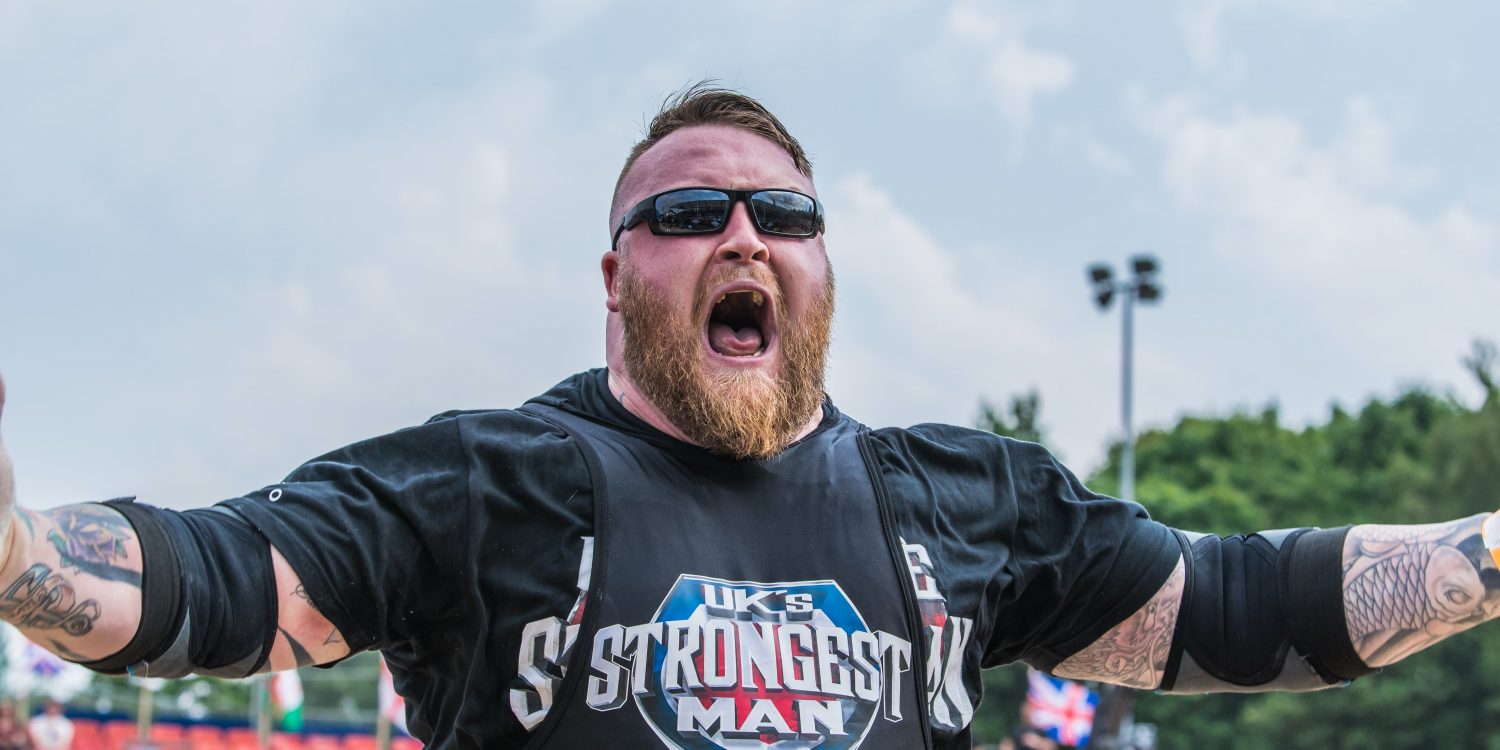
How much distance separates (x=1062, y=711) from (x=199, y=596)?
877 inches

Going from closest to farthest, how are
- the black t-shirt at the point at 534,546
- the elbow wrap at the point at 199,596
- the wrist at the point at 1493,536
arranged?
the elbow wrap at the point at 199,596, the black t-shirt at the point at 534,546, the wrist at the point at 1493,536

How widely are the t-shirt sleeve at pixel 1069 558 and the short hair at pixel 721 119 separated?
87cm

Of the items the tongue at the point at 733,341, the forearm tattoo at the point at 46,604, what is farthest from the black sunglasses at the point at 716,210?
the forearm tattoo at the point at 46,604

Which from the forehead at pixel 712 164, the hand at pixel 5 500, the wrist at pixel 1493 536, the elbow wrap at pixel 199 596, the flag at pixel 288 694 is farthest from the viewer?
the flag at pixel 288 694

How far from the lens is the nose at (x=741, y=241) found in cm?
325

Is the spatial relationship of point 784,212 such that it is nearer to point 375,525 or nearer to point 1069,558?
point 1069,558

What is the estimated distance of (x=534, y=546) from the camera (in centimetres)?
295

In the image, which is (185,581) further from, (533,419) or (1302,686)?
(1302,686)

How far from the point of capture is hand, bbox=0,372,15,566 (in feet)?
7.36

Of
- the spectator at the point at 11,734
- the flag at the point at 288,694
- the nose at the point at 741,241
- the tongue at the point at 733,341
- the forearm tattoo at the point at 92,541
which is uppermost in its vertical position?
the nose at the point at 741,241

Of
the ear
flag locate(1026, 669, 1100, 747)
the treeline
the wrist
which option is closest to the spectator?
flag locate(1026, 669, 1100, 747)

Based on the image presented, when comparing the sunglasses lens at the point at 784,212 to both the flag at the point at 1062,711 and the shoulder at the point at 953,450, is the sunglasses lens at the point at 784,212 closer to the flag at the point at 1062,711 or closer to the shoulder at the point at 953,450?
the shoulder at the point at 953,450

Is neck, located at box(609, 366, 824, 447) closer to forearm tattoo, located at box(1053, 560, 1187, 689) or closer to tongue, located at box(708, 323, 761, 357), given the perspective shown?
tongue, located at box(708, 323, 761, 357)

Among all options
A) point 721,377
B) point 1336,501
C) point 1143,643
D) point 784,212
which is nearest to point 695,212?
point 784,212
